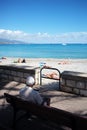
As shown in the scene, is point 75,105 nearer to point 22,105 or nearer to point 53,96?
point 53,96

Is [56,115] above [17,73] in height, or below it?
below

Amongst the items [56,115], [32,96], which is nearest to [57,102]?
[32,96]

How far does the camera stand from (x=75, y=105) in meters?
6.72

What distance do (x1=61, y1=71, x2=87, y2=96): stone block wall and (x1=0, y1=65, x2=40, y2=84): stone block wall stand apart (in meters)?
1.27

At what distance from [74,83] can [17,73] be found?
2.63 metres

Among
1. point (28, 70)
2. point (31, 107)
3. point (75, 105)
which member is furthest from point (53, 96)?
point (31, 107)

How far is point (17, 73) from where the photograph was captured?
951 cm

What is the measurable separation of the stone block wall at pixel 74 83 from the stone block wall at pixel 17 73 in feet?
4.17

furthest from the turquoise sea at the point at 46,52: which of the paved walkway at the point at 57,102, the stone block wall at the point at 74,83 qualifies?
the stone block wall at the point at 74,83

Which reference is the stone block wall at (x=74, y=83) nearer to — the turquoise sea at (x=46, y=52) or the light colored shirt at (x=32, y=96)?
the light colored shirt at (x=32, y=96)

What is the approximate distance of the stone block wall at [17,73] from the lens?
29.5 ft

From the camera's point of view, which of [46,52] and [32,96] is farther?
[46,52]

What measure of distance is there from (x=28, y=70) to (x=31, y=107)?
4327 mm

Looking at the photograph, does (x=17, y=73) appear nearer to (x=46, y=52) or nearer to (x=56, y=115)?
(x=56, y=115)
